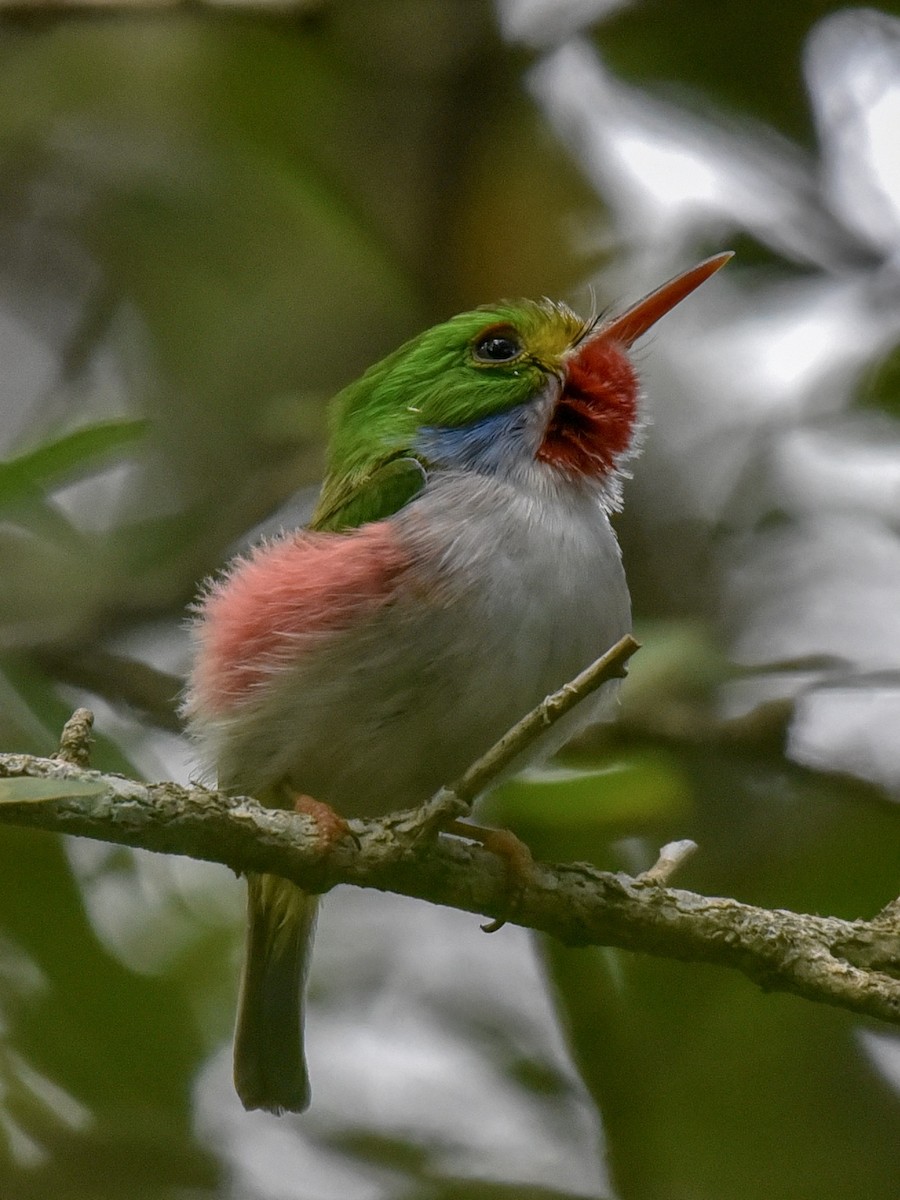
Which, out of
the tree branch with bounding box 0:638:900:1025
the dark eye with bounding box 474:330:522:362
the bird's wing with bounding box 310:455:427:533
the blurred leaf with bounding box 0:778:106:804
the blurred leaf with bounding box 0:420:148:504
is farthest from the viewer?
the dark eye with bounding box 474:330:522:362

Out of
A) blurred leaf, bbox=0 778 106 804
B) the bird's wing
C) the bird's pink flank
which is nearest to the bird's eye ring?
the bird's wing

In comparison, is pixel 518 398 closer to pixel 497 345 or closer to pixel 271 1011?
pixel 497 345

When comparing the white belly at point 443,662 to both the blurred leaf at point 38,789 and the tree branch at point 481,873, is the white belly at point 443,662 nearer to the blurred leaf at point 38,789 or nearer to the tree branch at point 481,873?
the tree branch at point 481,873

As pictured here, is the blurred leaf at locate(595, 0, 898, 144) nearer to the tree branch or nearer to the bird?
the bird

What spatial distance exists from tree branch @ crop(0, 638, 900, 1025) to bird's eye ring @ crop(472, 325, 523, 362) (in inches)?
49.7

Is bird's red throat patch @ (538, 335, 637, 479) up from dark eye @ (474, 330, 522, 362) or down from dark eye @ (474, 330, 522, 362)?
down

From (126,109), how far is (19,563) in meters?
2.02

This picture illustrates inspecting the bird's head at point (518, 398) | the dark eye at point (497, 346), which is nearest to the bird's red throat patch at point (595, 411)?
the bird's head at point (518, 398)

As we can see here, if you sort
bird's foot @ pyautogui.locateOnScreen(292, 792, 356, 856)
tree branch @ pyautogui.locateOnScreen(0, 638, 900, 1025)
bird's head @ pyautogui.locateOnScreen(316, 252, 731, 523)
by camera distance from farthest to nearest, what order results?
bird's head @ pyautogui.locateOnScreen(316, 252, 731, 523)
bird's foot @ pyautogui.locateOnScreen(292, 792, 356, 856)
tree branch @ pyautogui.locateOnScreen(0, 638, 900, 1025)

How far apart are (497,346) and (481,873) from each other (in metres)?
1.38

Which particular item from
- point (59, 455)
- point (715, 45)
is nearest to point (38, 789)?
point (59, 455)

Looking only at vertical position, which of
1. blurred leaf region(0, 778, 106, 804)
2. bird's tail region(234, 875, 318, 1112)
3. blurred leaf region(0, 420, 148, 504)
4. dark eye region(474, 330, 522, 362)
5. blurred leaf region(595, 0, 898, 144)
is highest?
blurred leaf region(595, 0, 898, 144)

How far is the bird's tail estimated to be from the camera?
12.3 ft

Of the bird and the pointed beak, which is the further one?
the pointed beak
